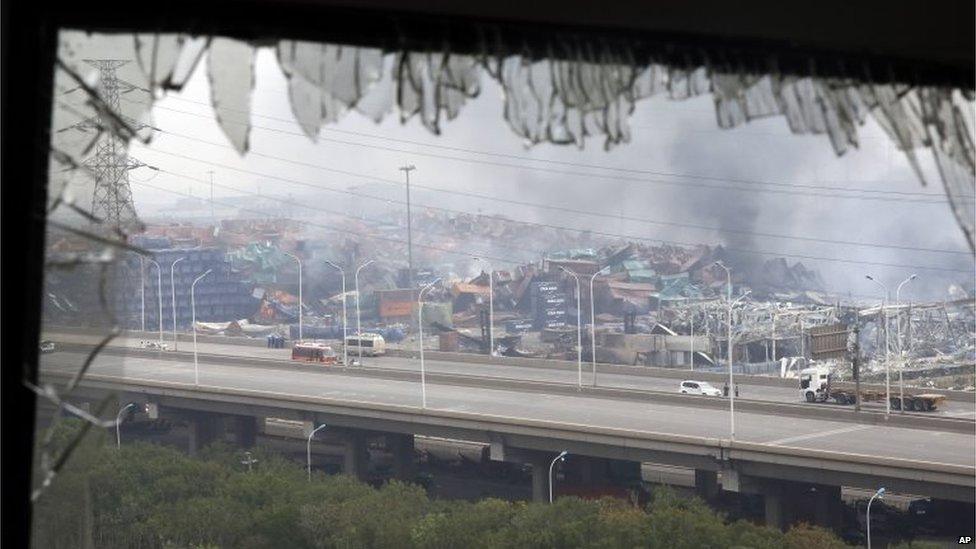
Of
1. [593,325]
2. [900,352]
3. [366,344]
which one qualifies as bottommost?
[900,352]

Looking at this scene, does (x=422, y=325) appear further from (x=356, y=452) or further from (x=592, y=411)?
(x=592, y=411)

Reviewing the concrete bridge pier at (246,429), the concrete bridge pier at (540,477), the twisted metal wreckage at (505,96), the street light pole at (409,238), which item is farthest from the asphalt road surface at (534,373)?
the twisted metal wreckage at (505,96)

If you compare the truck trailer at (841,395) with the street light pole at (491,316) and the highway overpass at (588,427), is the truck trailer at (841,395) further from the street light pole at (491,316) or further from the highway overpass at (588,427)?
the street light pole at (491,316)

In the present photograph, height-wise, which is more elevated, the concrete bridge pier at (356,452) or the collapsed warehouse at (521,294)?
the collapsed warehouse at (521,294)

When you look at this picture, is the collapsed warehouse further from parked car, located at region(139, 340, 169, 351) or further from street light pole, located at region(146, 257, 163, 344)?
parked car, located at region(139, 340, 169, 351)

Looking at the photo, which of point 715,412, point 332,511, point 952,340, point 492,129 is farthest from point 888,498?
point 492,129

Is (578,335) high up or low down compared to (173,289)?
down

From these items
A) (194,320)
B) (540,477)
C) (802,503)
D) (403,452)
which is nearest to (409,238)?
(194,320)
